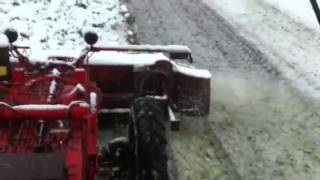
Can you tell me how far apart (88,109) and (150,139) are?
52 centimetres

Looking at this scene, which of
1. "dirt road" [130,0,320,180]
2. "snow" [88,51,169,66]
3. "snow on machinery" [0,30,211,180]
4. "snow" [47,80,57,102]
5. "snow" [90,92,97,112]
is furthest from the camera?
"snow" [88,51,169,66]

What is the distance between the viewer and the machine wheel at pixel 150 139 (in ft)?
15.1

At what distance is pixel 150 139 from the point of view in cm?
469

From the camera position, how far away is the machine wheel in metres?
4.59

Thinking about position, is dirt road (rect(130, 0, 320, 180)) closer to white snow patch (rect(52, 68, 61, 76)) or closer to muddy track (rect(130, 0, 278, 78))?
muddy track (rect(130, 0, 278, 78))

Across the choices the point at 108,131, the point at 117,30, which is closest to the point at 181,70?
the point at 108,131

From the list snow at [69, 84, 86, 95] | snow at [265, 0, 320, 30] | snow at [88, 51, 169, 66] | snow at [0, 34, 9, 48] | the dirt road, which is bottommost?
the dirt road

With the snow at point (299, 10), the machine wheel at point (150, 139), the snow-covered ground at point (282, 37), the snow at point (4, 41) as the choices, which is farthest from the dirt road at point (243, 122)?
the snow at point (299, 10)

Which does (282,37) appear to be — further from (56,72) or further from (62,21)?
(56,72)

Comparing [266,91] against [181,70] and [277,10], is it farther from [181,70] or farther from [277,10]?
[277,10]

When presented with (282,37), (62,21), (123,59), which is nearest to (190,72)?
(123,59)

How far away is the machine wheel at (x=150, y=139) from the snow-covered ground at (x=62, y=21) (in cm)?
589

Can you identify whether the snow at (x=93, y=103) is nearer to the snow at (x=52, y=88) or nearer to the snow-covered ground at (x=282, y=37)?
the snow at (x=52, y=88)

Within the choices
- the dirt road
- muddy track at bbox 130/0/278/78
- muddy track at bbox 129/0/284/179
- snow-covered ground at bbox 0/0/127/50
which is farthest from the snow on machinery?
snow-covered ground at bbox 0/0/127/50
